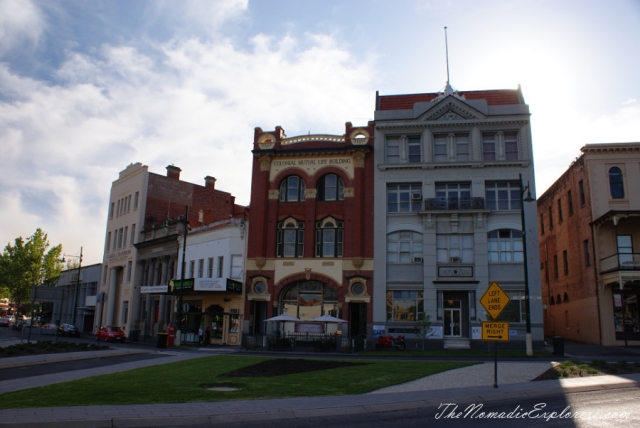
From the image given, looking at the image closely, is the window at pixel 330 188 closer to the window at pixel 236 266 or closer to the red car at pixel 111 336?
the window at pixel 236 266

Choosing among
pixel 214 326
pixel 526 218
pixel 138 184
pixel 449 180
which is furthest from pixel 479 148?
pixel 138 184

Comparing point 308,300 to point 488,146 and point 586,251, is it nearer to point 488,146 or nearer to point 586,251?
point 488,146

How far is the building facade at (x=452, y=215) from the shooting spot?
36.9 meters

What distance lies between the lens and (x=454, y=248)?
3822 centimetres

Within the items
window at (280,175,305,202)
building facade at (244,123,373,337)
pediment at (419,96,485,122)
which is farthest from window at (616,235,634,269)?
window at (280,175,305,202)

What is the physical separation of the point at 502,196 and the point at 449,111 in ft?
24.2

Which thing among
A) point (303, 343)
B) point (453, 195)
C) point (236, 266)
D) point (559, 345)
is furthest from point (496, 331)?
point (236, 266)

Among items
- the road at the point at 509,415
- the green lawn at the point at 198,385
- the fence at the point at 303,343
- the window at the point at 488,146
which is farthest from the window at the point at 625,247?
the road at the point at 509,415

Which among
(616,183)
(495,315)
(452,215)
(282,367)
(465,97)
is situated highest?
(465,97)

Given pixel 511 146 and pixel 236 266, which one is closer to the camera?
pixel 511 146

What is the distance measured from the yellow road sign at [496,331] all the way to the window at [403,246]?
2357cm

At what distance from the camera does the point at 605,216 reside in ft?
114

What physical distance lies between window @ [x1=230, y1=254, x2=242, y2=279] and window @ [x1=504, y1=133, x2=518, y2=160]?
21870 mm

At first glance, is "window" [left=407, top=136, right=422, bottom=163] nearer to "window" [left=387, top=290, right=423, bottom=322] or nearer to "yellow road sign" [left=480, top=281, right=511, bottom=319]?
"window" [left=387, top=290, right=423, bottom=322]
